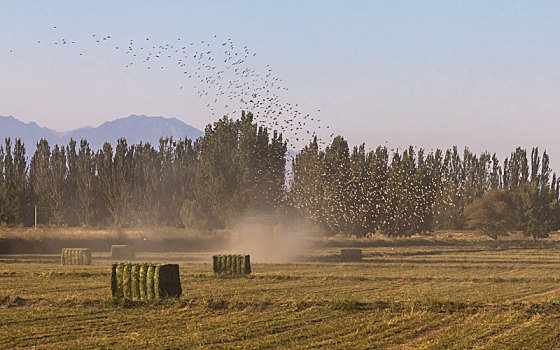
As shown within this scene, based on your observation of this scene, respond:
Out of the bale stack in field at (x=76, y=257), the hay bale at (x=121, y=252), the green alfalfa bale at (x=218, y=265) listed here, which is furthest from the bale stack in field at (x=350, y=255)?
the bale stack in field at (x=76, y=257)

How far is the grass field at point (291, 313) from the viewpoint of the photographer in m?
22.0

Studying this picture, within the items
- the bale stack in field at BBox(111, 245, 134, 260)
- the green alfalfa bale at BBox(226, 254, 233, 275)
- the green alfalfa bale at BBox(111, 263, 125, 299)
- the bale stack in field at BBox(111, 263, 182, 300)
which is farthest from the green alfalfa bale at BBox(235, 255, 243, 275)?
the bale stack in field at BBox(111, 245, 134, 260)

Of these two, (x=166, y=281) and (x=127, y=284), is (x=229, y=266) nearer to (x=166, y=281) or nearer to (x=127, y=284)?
(x=166, y=281)

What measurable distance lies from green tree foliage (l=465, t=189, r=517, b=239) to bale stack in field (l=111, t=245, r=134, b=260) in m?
67.9

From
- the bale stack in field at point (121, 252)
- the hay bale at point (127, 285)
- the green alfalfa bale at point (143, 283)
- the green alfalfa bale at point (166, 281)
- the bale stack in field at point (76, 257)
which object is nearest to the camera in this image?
the green alfalfa bale at point (166, 281)

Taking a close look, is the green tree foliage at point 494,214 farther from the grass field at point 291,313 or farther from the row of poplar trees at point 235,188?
the grass field at point 291,313

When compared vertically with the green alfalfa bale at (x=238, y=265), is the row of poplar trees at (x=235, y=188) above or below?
above

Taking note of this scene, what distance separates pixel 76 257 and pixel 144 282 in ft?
95.1

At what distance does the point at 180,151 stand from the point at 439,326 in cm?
10981

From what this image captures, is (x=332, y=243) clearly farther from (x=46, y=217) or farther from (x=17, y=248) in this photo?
(x=46, y=217)

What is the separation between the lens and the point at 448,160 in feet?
478

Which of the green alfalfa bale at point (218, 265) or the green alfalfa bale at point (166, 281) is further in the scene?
the green alfalfa bale at point (218, 265)

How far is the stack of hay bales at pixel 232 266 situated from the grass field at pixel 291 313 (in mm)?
1075

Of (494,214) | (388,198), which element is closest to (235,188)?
(388,198)
